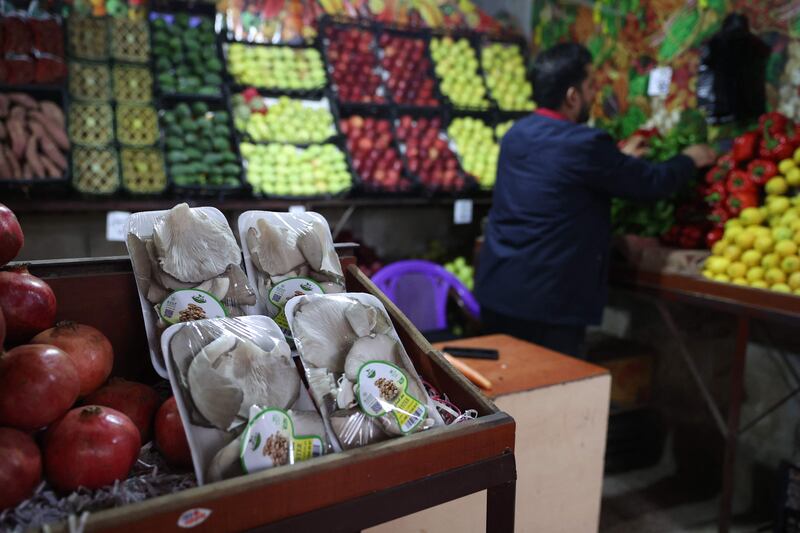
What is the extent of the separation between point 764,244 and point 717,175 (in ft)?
1.65

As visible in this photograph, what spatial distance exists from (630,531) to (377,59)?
3426mm

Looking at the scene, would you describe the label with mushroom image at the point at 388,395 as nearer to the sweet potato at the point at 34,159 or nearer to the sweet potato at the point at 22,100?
the sweet potato at the point at 34,159

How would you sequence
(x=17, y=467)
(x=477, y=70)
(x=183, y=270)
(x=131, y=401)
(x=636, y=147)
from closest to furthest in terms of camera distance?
(x=17, y=467)
(x=131, y=401)
(x=183, y=270)
(x=636, y=147)
(x=477, y=70)

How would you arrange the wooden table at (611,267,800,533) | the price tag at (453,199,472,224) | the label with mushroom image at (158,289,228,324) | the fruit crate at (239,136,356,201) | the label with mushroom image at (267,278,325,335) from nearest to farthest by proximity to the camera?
the label with mushroom image at (158,289,228,324) → the label with mushroom image at (267,278,325,335) → the wooden table at (611,267,800,533) → the fruit crate at (239,136,356,201) → the price tag at (453,199,472,224)

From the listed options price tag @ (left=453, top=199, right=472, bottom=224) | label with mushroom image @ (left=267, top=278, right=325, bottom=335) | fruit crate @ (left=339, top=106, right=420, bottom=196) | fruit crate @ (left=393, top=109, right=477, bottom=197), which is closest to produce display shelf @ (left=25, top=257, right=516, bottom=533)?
label with mushroom image @ (left=267, top=278, right=325, bottom=335)

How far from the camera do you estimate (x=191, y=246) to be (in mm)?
Result: 1119

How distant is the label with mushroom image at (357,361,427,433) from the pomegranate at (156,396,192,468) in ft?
0.94

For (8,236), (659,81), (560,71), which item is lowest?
(8,236)

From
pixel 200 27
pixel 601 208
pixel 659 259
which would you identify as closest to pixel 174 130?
pixel 200 27

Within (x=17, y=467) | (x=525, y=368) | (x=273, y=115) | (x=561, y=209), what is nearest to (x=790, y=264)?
(x=561, y=209)

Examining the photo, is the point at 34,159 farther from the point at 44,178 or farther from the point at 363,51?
the point at 363,51

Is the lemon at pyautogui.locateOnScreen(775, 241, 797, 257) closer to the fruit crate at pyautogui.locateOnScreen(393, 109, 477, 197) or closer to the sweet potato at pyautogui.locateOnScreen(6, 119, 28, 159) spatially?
the fruit crate at pyautogui.locateOnScreen(393, 109, 477, 197)

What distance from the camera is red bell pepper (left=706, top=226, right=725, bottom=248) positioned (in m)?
2.82

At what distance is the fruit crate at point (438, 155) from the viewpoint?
4012mm
